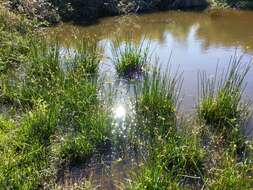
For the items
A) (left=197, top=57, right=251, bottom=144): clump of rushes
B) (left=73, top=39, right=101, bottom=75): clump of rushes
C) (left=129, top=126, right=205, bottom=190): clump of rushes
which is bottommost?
(left=129, top=126, right=205, bottom=190): clump of rushes

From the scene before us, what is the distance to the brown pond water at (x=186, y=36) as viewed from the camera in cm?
763

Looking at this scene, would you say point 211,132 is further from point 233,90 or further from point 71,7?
point 71,7

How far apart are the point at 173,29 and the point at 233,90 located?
5.37m

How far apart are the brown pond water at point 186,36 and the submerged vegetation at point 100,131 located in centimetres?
67

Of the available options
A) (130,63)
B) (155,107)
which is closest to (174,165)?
(155,107)

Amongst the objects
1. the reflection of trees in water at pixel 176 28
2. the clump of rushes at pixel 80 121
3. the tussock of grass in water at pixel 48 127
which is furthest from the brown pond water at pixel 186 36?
the tussock of grass in water at pixel 48 127

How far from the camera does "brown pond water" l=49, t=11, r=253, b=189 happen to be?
763cm

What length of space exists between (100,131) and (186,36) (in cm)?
550

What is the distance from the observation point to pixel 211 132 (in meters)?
5.24

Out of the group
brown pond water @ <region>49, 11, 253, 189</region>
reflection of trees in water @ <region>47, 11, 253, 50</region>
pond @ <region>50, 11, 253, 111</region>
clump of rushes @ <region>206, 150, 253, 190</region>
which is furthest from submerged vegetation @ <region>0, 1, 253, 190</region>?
reflection of trees in water @ <region>47, 11, 253, 50</region>

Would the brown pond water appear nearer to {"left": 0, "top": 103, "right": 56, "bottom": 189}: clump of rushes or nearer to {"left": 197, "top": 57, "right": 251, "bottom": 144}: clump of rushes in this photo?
{"left": 197, "top": 57, "right": 251, "bottom": 144}: clump of rushes

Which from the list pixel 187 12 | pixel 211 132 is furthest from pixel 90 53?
pixel 187 12

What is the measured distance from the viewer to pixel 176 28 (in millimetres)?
10445

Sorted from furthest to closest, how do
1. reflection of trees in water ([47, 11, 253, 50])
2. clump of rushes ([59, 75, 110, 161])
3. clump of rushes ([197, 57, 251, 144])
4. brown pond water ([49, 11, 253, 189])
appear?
1. reflection of trees in water ([47, 11, 253, 50])
2. brown pond water ([49, 11, 253, 189])
3. clump of rushes ([197, 57, 251, 144])
4. clump of rushes ([59, 75, 110, 161])
